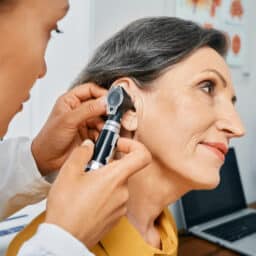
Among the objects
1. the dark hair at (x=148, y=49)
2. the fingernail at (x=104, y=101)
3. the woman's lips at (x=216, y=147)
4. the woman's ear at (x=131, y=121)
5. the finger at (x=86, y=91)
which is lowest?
the woman's lips at (x=216, y=147)

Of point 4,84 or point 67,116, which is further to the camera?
point 67,116

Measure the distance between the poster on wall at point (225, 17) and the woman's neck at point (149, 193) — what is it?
0.87m

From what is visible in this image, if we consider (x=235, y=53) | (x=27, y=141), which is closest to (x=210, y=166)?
(x=27, y=141)

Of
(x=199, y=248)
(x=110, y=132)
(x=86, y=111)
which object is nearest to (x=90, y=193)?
(x=110, y=132)

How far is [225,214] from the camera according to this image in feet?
5.27

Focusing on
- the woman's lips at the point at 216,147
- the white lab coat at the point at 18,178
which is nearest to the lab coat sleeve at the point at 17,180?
the white lab coat at the point at 18,178

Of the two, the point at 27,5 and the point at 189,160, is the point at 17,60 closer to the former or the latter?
the point at 27,5

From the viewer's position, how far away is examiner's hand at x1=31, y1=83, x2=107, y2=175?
0.72 m

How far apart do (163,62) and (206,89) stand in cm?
11

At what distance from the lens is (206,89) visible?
2.52 feet

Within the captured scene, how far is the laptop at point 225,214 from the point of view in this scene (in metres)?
1.37

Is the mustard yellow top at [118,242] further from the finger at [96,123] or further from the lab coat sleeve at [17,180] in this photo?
the finger at [96,123]

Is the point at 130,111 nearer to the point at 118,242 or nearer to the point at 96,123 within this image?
the point at 96,123

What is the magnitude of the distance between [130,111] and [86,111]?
10cm
